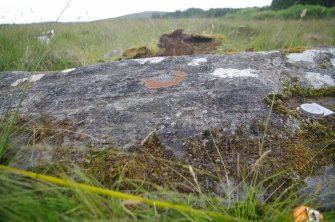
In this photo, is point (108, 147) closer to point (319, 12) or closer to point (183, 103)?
point (183, 103)

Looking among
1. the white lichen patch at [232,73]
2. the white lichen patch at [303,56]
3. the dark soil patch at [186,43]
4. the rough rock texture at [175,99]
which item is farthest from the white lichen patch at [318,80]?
the dark soil patch at [186,43]

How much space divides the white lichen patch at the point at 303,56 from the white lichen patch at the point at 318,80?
224 mm

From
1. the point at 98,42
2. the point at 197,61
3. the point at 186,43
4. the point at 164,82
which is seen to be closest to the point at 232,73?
the point at 197,61

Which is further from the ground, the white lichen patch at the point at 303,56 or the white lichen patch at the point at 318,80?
the white lichen patch at the point at 303,56

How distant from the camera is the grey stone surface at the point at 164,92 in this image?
1451 mm

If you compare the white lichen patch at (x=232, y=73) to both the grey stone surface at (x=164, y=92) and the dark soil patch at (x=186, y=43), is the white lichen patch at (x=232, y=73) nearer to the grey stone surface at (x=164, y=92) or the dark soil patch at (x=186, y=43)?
the grey stone surface at (x=164, y=92)

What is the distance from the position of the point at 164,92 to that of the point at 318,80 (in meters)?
1.08

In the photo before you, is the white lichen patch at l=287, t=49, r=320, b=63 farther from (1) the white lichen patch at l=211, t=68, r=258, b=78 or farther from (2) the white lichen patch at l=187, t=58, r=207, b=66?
(2) the white lichen patch at l=187, t=58, r=207, b=66

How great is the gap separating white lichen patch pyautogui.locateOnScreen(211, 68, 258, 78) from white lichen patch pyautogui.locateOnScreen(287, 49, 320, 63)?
435mm

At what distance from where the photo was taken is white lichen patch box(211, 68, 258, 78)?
1887mm

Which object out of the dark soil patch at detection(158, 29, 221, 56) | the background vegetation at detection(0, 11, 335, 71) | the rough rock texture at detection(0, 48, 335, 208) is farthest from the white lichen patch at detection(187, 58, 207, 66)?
the dark soil patch at detection(158, 29, 221, 56)

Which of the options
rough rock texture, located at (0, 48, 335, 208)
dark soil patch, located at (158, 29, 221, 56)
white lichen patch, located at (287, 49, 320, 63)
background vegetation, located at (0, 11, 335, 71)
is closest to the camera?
rough rock texture, located at (0, 48, 335, 208)

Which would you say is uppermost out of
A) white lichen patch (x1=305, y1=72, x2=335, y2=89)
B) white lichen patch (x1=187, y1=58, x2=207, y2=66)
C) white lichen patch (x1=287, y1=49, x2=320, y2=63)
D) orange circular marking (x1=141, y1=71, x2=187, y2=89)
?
white lichen patch (x1=187, y1=58, x2=207, y2=66)

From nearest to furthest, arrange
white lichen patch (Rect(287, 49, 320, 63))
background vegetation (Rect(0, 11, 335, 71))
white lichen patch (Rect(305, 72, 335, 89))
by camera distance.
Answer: white lichen patch (Rect(305, 72, 335, 89)), white lichen patch (Rect(287, 49, 320, 63)), background vegetation (Rect(0, 11, 335, 71))
